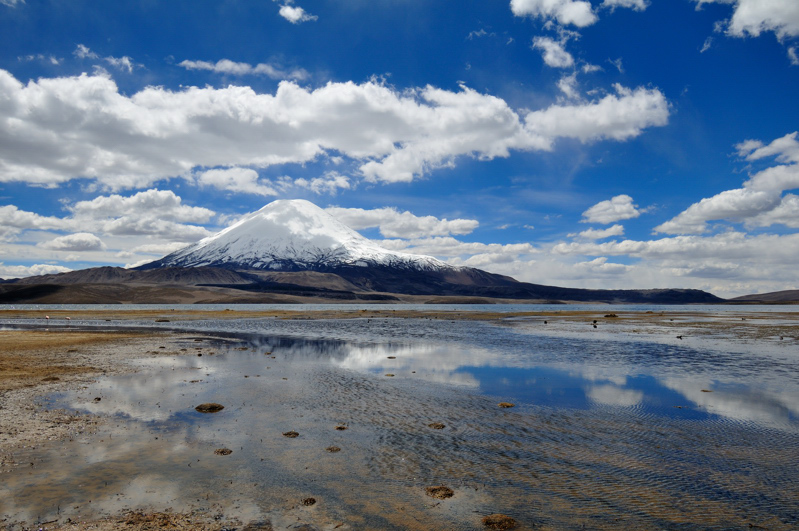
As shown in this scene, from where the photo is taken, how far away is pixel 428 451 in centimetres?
1644

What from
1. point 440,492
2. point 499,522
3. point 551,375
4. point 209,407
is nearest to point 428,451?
point 440,492

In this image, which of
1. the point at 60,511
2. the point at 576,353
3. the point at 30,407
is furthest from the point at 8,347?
the point at 576,353

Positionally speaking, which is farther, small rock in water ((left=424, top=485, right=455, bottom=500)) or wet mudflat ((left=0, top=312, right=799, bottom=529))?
small rock in water ((left=424, top=485, right=455, bottom=500))

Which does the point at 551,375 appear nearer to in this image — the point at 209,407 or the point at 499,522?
the point at 209,407

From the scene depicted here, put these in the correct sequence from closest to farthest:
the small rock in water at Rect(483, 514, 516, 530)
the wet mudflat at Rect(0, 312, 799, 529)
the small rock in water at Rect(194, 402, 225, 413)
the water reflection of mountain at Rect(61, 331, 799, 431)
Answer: the small rock in water at Rect(483, 514, 516, 530) < the wet mudflat at Rect(0, 312, 799, 529) < the small rock in water at Rect(194, 402, 225, 413) < the water reflection of mountain at Rect(61, 331, 799, 431)

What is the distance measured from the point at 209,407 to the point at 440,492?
1356 cm

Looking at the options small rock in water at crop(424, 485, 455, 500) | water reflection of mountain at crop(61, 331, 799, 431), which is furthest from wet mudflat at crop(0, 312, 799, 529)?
water reflection of mountain at crop(61, 331, 799, 431)

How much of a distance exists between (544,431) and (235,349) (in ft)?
118

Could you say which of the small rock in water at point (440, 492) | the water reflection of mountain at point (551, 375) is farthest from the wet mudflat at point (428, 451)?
the water reflection of mountain at point (551, 375)

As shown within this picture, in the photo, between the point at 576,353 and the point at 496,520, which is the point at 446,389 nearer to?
the point at 496,520

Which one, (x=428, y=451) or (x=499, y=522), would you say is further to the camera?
(x=428, y=451)

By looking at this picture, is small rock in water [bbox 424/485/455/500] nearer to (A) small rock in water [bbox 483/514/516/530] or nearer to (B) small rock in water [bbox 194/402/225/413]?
(A) small rock in water [bbox 483/514/516/530]

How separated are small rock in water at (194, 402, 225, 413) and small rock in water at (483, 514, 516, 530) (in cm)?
1490

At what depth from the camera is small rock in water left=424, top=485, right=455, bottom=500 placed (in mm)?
12594
